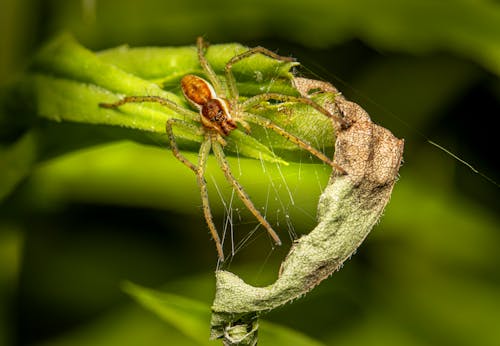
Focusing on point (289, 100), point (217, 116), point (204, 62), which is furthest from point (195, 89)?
point (289, 100)

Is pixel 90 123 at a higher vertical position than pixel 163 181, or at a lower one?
higher

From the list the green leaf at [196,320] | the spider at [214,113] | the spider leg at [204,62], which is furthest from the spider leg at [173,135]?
the green leaf at [196,320]

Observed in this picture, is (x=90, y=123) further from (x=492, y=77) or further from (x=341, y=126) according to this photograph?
(x=492, y=77)

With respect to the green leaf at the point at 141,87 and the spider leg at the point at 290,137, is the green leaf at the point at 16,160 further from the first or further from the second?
the spider leg at the point at 290,137

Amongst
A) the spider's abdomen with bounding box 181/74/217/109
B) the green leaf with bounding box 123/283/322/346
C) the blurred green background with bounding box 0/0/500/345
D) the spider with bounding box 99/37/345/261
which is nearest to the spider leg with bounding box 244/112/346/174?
the spider with bounding box 99/37/345/261

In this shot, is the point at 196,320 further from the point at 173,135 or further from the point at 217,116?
the point at 217,116

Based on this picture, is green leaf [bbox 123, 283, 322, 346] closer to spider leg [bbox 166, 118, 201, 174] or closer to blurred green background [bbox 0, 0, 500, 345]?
spider leg [bbox 166, 118, 201, 174]

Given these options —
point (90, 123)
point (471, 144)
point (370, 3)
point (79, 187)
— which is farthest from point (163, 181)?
point (471, 144)
